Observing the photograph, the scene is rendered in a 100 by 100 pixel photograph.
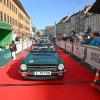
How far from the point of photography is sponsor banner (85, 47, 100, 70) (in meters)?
13.0

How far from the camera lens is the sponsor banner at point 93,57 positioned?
12961mm

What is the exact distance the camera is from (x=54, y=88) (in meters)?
9.62

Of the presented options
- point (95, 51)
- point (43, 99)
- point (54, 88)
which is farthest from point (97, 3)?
point (43, 99)

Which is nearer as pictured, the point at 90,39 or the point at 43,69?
the point at 43,69

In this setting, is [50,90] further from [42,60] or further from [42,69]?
[42,60]

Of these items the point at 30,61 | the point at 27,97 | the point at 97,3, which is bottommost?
the point at 27,97

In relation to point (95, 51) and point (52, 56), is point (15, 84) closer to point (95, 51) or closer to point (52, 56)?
point (52, 56)

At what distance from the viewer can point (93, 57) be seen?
46.4 ft

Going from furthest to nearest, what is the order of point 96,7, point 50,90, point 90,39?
point 90,39 < point 96,7 < point 50,90

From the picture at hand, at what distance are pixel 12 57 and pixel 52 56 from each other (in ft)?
30.4

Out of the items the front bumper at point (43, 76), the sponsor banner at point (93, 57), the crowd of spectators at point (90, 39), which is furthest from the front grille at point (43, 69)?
the crowd of spectators at point (90, 39)

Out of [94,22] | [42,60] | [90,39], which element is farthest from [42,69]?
[94,22]

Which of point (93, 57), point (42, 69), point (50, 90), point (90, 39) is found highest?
point (90, 39)

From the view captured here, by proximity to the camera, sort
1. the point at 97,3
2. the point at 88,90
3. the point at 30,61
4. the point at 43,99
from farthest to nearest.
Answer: the point at 97,3
the point at 30,61
the point at 88,90
the point at 43,99
